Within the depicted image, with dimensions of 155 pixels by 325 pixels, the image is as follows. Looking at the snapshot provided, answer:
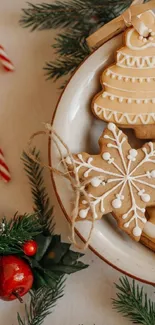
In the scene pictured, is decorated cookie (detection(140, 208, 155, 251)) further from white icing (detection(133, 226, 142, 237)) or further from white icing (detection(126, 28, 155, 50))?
white icing (detection(126, 28, 155, 50))

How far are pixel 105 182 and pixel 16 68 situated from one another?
322mm

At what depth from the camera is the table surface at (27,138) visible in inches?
40.5

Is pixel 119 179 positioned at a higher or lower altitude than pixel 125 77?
lower

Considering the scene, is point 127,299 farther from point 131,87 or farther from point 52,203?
point 131,87

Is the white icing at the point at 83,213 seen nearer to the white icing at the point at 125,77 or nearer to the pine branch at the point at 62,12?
the white icing at the point at 125,77

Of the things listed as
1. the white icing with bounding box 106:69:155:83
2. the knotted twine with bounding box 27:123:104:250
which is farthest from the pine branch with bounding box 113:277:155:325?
the white icing with bounding box 106:69:155:83

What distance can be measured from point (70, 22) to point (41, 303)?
0.53m

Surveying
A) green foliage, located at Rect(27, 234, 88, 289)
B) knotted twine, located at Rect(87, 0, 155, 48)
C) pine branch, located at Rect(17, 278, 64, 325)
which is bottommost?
pine branch, located at Rect(17, 278, 64, 325)

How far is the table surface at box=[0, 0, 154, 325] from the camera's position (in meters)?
1.03

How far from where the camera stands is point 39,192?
1.04 metres

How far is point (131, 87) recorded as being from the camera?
94 centimetres

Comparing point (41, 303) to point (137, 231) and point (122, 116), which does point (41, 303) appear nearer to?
point (137, 231)

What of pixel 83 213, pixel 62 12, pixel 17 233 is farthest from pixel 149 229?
pixel 62 12

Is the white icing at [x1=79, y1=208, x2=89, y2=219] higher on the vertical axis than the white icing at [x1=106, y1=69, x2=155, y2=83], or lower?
lower
